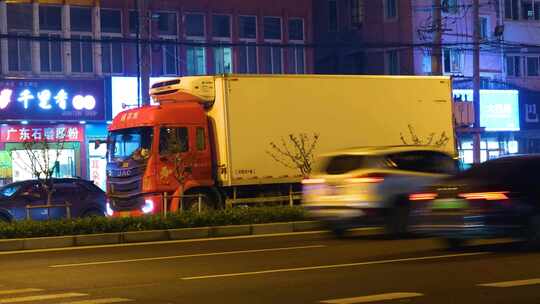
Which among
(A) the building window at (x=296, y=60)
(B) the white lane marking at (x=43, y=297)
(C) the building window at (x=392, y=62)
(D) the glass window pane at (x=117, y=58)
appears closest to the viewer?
(B) the white lane marking at (x=43, y=297)

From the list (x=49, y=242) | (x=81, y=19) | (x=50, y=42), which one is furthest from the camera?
(x=81, y=19)

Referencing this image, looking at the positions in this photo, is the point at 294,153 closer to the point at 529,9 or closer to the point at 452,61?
the point at 452,61

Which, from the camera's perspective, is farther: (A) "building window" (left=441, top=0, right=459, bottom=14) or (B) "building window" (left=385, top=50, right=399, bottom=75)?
(B) "building window" (left=385, top=50, right=399, bottom=75)

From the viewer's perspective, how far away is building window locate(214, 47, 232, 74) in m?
37.8

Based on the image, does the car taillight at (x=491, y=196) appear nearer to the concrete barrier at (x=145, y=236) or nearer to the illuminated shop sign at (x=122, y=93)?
the concrete barrier at (x=145, y=236)

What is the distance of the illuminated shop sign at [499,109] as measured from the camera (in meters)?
42.7

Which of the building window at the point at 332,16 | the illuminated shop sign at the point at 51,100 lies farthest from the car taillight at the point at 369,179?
the building window at the point at 332,16

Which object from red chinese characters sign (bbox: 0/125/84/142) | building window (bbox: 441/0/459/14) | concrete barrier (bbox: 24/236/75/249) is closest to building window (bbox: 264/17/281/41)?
building window (bbox: 441/0/459/14)

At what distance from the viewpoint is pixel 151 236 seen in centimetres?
1817

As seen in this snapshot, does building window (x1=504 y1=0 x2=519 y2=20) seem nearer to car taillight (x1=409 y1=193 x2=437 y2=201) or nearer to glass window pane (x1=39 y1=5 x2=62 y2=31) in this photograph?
glass window pane (x1=39 y1=5 x2=62 y2=31)

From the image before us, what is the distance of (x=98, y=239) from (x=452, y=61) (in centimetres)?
2887

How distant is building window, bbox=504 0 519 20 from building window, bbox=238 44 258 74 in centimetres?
1492

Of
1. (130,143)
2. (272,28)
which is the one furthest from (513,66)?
(130,143)

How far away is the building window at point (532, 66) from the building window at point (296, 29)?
13.7m
